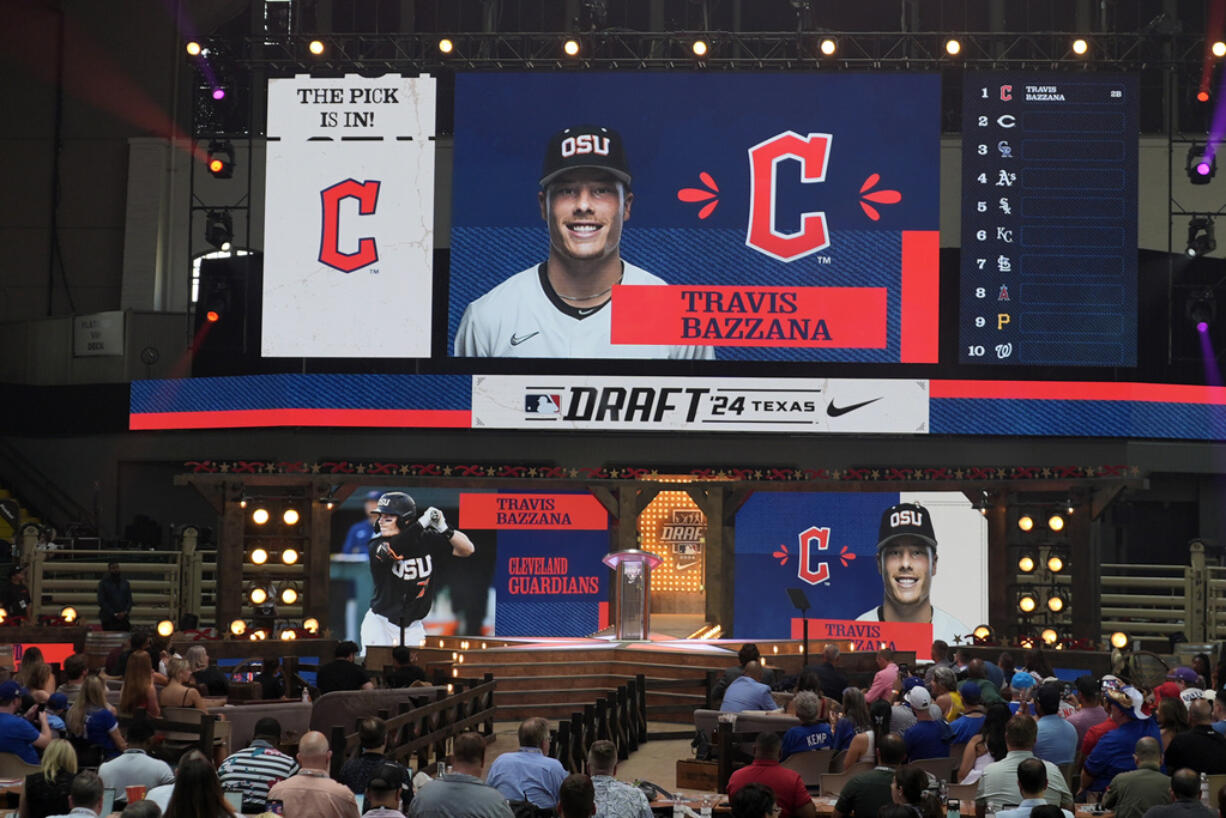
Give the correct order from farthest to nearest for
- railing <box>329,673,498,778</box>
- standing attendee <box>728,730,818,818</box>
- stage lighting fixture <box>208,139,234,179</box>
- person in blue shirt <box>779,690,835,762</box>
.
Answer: stage lighting fixture <box>208,139,234,179</box>, person in blue shirt <box>779,690,835,762</box>, railing <box>329,673,498,778</box>, standing attendee <box>728,730,818,818</box>

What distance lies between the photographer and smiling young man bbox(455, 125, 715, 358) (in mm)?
22844

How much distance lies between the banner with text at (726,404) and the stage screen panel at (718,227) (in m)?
0.49

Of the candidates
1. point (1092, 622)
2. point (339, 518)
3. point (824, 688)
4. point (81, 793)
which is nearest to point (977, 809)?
point (81, 793)

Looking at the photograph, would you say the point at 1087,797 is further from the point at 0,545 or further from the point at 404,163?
the point at 0,545

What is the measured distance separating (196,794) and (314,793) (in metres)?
1.03

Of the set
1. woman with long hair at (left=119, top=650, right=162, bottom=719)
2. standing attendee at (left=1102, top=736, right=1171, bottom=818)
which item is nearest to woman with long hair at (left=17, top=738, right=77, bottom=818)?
woman with long hair at (left=119, top=650, right=162, bottom=719)

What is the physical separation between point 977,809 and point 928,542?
508 inches

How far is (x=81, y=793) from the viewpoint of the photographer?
7.13m

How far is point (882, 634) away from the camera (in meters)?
21.0

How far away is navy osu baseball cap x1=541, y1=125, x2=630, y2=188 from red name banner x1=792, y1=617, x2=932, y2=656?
7.03 m

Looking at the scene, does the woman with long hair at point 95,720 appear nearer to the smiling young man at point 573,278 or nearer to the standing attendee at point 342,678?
the standing attendee at point 342,678

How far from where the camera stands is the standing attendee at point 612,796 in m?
8.10

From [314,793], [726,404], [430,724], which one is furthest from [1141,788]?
[726,404]

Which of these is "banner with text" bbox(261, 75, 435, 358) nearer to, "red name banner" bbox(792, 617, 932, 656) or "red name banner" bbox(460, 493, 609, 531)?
"red name banner" bbox(460, 493, 609, 531)
